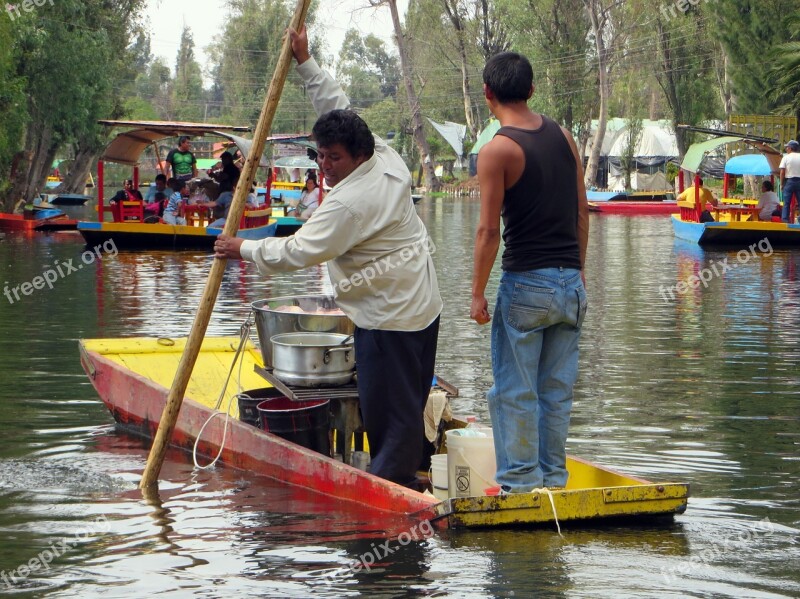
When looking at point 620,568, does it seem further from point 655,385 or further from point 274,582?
point 655,385

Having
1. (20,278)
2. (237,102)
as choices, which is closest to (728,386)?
(20,278)

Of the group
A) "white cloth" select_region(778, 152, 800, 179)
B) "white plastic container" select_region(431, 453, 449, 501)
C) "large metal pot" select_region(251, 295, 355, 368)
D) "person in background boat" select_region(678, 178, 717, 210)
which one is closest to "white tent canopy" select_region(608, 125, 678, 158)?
"person in background boat" select_region(678, 178, 717, 210)

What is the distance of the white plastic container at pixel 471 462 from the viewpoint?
6.42 meters

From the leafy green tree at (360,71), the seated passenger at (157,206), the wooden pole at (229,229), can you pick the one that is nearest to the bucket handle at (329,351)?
the wooden pole at (229,229)

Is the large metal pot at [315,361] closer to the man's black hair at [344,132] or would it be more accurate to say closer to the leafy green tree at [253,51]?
the man's black hair at [344,132]

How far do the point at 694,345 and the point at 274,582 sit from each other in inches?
320

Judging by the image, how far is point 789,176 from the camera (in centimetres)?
2567

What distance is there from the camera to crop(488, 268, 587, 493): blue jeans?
575 cm

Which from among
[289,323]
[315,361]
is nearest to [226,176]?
[289,323]

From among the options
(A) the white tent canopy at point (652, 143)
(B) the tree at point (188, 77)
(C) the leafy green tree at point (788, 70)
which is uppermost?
(B) the tree at point (188, 77)

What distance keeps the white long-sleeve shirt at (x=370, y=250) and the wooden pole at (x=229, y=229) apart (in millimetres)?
470

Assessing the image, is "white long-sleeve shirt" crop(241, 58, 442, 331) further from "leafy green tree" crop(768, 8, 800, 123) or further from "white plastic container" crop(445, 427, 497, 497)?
"leafy green tree" crop(768, 8, 800, 123)

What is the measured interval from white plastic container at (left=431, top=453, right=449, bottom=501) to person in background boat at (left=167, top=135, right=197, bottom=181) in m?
20.8

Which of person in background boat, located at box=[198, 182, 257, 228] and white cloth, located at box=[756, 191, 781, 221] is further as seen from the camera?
white cloth, located at box=[756, 191, 781, 221]
